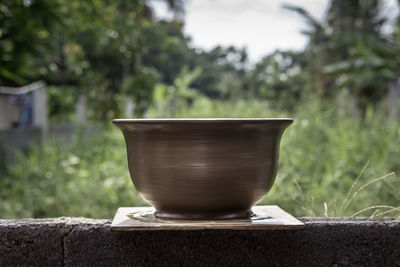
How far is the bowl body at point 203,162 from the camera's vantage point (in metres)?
1.21

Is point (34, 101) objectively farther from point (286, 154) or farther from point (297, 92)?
point (297, 92)

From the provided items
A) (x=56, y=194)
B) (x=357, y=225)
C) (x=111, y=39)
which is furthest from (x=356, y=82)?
(x=357, y=225)

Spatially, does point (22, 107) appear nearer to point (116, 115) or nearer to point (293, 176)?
point (116, 115)

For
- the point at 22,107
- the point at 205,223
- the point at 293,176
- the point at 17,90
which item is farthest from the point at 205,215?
the point at 17,90

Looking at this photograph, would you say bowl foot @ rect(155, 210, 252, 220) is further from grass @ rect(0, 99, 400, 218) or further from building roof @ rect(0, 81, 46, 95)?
building roof @ rect(0, 81, 46, 95)

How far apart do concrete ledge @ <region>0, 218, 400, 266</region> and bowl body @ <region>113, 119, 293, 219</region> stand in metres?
0.07

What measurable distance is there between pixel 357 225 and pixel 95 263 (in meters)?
0.63

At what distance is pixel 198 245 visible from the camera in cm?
129

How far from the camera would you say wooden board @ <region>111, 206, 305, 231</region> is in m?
1.17

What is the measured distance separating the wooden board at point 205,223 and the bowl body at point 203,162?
4cm

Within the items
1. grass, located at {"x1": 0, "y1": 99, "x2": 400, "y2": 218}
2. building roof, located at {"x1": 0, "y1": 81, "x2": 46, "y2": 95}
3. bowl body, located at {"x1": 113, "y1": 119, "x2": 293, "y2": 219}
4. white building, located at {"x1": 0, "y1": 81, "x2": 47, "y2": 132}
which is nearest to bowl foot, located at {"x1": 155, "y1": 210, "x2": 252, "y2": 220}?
bowl body, located at {"x1": 113, "y1": 119, "x2": 293, "y2": 219}

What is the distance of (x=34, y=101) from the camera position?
8148 mm

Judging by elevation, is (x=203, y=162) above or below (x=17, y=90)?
below

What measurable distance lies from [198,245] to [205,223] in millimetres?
116
